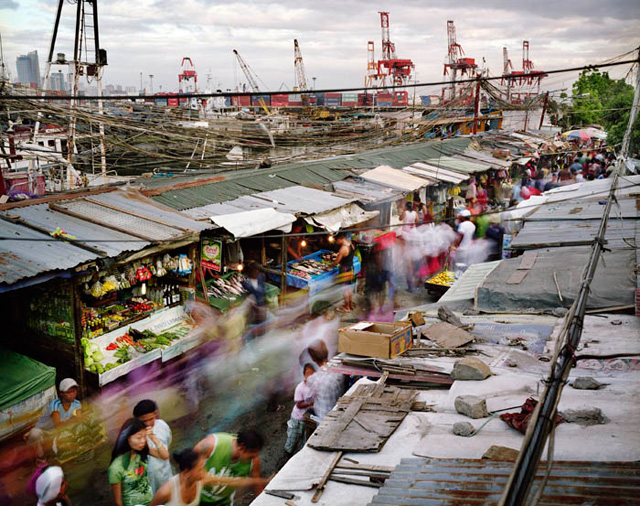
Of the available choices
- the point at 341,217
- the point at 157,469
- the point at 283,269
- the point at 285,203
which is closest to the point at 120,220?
the point at 285,203

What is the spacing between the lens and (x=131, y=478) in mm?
5742

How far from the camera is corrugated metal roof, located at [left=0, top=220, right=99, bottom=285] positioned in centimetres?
744

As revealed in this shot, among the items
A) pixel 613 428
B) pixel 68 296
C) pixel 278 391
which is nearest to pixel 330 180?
pixel 278 391

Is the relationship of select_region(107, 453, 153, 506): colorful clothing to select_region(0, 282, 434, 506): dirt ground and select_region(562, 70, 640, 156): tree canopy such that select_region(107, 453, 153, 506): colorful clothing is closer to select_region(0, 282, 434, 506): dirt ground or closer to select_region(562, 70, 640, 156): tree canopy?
select_region(0, 282, 434, 506): dirt ground

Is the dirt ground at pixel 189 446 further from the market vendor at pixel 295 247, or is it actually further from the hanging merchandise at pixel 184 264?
the market vendor at pixel 295 247

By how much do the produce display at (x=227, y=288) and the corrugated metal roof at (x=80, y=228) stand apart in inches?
115

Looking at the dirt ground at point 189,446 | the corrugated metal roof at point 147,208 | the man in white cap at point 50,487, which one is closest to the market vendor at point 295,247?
the corrugated metal roof at point 147,208

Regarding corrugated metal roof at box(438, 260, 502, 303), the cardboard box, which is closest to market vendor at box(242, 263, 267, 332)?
corrugated metal roof at box(438, 260, 502, 303)

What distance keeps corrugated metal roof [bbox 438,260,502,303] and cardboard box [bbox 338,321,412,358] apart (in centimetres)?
276

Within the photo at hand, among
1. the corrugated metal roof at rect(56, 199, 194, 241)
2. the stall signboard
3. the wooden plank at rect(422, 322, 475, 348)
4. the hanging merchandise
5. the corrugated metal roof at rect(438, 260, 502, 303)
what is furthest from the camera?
the stall signboard

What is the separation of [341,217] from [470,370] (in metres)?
8.07

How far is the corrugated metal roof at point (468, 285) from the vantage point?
9625 mm

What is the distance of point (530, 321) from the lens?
25.0 ft

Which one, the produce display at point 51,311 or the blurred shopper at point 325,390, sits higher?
the produce display at point 51,311
